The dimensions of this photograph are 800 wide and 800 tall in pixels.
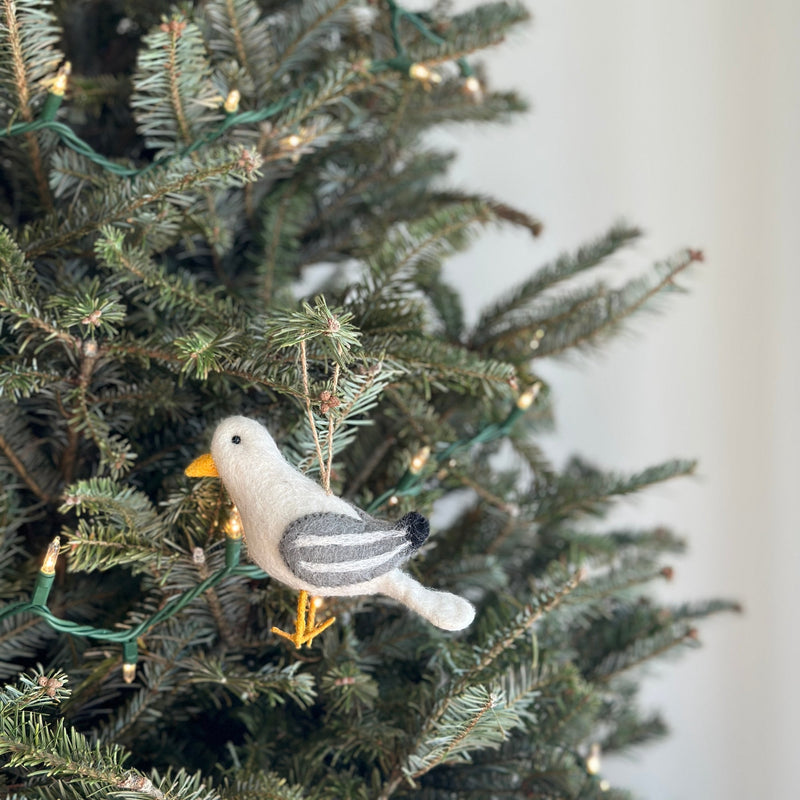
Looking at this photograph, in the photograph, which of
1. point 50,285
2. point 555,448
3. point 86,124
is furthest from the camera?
point 555,448

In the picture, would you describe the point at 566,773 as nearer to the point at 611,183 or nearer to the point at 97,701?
the point at 97,701

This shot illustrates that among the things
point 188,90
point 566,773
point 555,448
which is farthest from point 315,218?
point 555,448

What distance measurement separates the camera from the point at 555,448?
1028 millimetres

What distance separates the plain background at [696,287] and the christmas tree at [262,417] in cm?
35

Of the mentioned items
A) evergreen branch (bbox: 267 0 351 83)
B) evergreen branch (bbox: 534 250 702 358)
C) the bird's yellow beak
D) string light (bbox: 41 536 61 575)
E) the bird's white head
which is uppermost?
evergreen branch (bbox: 267 0 351 83)

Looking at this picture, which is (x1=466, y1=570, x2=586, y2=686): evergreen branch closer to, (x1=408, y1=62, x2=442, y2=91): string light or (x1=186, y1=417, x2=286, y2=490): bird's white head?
(x1=186, y1=417, x2=286, y2=490): bird's white head

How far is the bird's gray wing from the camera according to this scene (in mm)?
346

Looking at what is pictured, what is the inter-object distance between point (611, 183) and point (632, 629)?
23.6 inches

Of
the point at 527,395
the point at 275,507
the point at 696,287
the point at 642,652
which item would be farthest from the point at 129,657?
the point at 696,287

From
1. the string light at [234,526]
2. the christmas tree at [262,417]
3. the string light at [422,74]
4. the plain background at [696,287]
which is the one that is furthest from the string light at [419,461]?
the plain background at [696,287]

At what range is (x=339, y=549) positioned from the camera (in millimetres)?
347

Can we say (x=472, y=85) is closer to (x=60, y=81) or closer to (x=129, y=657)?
(x=60, y=81)

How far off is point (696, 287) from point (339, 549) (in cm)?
76

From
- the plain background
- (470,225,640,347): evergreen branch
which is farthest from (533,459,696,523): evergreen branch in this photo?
the plain background
